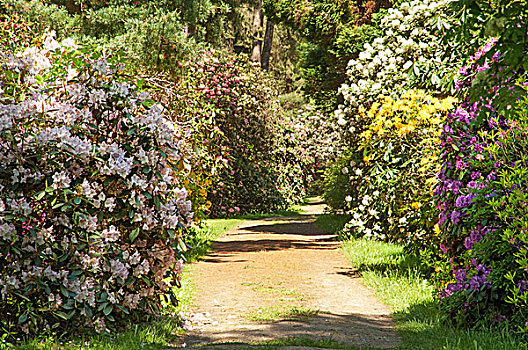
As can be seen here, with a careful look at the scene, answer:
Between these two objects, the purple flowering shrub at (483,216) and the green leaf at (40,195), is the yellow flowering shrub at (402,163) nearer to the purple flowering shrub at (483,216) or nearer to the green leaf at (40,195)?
the purple flowering shrub at (483,216)

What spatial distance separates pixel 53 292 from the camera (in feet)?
16.3

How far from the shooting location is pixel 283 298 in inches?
299

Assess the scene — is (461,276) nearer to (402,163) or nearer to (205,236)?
(402,163)

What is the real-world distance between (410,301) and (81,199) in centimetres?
432

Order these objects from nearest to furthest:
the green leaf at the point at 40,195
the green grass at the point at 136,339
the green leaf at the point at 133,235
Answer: the green grass at the point at 136,339 < the green leaf at the point at 40,195 < the green leaf at the point at 133,235

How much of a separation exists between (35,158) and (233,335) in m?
2.44

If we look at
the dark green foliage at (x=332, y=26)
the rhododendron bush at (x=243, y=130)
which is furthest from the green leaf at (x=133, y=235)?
the rhododendron bush at (x=243, y=130)

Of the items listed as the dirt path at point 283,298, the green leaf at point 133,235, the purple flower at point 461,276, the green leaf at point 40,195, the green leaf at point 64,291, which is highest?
the green leaf at point 40,195

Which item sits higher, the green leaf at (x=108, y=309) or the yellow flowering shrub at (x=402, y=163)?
the yellow flowering shrub at (x=402, y=163)

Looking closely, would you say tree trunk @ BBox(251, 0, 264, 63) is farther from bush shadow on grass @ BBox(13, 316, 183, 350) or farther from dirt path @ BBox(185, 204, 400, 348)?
bush shadow on grass @ BBox(13, 316, 183, 350)

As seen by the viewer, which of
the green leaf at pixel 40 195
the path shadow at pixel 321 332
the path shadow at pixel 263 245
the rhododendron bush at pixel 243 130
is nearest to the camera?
the green leaf at pixel 40 195

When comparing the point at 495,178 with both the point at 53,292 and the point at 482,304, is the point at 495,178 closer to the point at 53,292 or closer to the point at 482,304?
the point at 482,304

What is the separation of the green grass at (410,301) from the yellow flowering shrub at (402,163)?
0.52 metres

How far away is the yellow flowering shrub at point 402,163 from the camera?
8789mm
